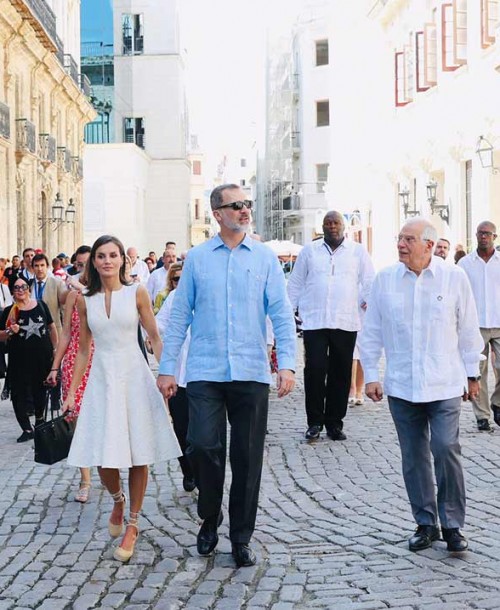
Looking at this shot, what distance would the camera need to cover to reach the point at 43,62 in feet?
102

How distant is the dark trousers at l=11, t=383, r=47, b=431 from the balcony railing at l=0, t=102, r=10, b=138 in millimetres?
16440

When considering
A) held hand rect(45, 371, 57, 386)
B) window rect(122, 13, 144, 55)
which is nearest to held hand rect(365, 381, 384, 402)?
held hand rect(45, 371, 57, 386)

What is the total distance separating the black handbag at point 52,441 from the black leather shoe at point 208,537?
138 cm

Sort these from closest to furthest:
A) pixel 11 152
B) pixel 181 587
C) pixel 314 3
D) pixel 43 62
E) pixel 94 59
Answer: pixel 181 587 < pixel 11 152 < pixel 43 62 < pixel 94 59 < pixel 314 3

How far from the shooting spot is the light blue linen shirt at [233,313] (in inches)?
231

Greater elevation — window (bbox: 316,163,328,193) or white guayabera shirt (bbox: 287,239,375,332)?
window (bbox: 316,163,328,193)

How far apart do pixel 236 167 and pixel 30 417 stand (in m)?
164

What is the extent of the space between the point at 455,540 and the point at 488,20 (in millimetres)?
15569

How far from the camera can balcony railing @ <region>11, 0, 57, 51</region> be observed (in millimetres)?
26431

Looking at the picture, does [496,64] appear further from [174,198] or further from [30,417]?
[174,198]

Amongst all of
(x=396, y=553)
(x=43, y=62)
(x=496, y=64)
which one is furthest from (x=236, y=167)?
(x=396, y=553)

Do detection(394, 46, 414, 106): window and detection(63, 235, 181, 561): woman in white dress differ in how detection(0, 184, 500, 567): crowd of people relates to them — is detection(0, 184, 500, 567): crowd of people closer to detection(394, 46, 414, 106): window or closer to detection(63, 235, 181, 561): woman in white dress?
detection(63, 235, 181, 561): woman in white dress

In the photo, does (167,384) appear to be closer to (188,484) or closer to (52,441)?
(52,441)

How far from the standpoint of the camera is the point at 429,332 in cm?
602
